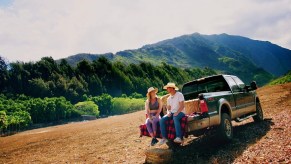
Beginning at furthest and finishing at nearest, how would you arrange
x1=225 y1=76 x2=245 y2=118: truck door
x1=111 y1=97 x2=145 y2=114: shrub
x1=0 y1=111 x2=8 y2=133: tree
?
x1=111 y1=97 x2=145 y2=114: shrub < x1=0 y1=111 x2=8 y2=133: tree < x1=225 y1=76 x2=245 y2=118: truck door

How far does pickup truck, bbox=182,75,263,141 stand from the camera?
8.35m

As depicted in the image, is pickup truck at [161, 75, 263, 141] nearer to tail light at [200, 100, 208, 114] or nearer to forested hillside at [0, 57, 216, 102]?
tail light at [200, 100, 208, 114]

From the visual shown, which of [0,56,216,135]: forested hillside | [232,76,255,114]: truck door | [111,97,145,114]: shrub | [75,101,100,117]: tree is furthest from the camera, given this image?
[111,97,145,114]: shrub

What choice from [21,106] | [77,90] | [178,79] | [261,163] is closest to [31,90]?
[77,90]

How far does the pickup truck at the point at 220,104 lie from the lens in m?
8.35

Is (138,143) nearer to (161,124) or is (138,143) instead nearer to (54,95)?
(161,124)

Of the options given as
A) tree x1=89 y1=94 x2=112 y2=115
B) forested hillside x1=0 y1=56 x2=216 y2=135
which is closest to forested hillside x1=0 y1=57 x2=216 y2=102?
forested hillside x1=0 y1=56 x2=216 y2=135

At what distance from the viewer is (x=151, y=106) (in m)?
9.16

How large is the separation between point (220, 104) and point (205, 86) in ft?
6.74

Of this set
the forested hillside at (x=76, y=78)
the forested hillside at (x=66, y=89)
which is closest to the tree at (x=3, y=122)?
the forested hillside at (x=66, y=89)

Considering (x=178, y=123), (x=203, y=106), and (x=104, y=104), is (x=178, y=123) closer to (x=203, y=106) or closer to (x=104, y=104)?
(x=203, y=106)

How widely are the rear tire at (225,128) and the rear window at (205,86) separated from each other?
5.69 ft

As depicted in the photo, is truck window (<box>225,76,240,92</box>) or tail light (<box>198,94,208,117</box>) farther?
truck window (<box>225,76,240,92</box>)

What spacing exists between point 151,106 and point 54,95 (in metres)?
58.2
